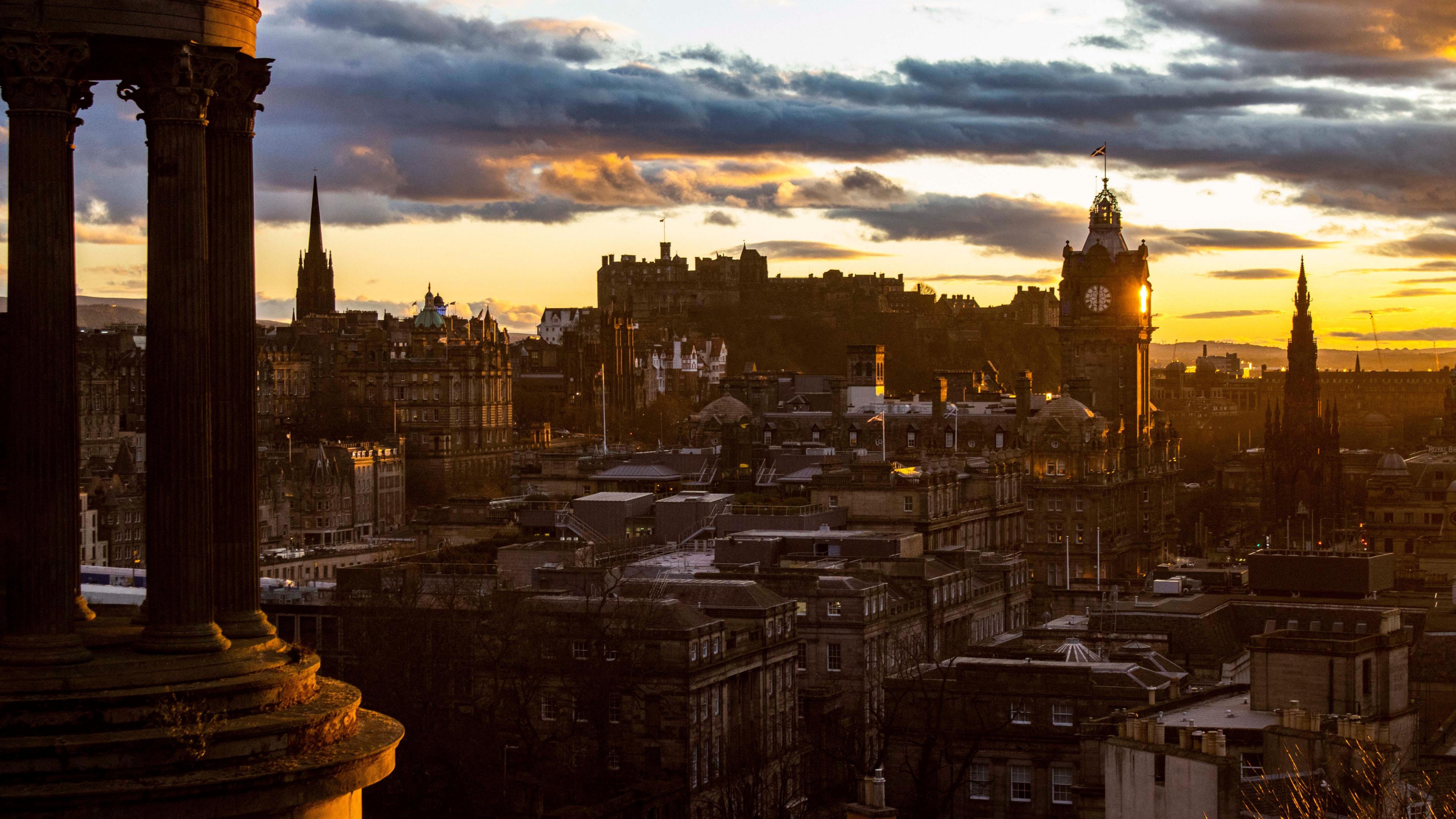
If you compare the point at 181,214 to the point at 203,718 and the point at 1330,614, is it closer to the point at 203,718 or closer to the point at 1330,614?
the point at 203,718

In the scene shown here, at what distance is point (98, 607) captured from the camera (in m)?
22.5

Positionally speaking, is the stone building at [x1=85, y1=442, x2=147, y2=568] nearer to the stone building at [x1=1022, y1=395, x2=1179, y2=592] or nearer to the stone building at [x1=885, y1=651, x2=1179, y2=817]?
the stone building at [x1=1022, y1=395, x2=1179, y2=592]

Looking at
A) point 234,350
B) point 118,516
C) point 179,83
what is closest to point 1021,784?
point 234,350

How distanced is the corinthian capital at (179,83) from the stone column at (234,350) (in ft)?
1.28

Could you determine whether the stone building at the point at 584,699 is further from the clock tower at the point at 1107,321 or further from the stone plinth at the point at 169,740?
the clock tower at the point at 1107,321

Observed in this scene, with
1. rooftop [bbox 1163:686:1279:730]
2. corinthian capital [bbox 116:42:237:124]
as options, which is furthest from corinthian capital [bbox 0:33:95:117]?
rooftop [bbox 1163:686:1279:730]

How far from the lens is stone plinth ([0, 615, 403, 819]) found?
55.9 feet

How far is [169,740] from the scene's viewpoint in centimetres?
1734

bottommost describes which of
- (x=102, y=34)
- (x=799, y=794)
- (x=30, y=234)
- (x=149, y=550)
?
(x=799, y=794)

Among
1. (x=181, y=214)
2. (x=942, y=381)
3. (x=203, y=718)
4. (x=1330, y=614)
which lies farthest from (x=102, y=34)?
(x=942, y=381)

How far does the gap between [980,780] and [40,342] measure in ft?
115

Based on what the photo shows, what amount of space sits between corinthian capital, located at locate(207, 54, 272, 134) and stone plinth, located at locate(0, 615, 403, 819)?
440 cm

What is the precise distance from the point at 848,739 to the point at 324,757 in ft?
122

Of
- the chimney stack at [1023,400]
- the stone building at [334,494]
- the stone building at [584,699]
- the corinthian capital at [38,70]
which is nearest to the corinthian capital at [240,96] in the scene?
the corinthian capital at [38,70]
